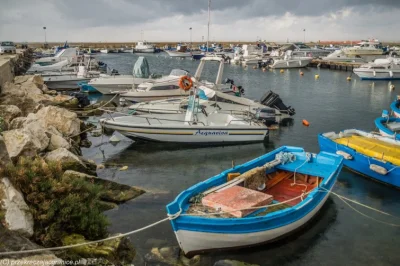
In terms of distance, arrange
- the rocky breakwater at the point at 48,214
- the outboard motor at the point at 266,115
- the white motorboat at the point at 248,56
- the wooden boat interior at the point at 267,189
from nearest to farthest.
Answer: the rocky breakwater at the point at 48,214 → the wooden boat interior at the point at 267,189 → the outboard motor at the point at 266,115 → the white motorboat at the point at 248,56

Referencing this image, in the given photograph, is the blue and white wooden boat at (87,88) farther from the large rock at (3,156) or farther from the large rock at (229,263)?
the large rock at (229,263)

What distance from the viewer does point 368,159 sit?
14766 mm

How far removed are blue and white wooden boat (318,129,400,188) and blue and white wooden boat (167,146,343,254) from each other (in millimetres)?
2289

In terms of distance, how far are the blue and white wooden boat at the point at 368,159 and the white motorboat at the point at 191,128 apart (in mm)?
4140

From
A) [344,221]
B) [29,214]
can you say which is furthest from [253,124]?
[29,214]

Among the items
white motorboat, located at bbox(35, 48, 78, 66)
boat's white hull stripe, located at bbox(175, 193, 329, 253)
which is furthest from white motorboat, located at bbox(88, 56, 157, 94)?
boat's white hull stripe, located at bbox(175, 193, 329, 253)

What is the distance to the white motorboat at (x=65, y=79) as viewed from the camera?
38250 millimetres

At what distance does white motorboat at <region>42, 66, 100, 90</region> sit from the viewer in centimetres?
3825

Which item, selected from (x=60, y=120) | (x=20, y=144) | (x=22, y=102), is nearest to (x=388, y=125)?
(x=60, y=120)

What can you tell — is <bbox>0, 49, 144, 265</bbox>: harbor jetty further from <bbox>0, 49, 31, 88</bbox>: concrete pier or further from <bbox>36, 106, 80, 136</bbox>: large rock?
<bbox>0, 49, 31, 88</bbox>: concrete pier

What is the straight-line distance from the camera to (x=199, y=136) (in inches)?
760

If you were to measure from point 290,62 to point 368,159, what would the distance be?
57803 millimetres

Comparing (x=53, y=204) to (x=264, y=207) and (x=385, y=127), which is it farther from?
(x=385, y=127)

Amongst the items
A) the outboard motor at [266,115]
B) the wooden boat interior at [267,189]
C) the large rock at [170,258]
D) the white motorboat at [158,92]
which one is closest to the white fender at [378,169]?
the wooden boat interior at [267,189]
